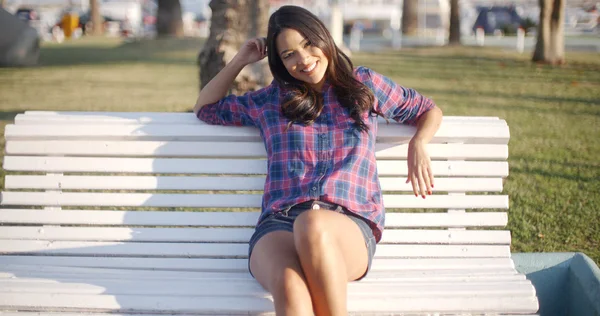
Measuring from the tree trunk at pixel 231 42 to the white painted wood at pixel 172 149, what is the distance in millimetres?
3439

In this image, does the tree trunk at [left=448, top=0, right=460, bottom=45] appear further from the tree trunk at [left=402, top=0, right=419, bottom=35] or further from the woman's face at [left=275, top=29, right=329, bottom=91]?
the woman's face at [left=275, top=29, right=329, bottom=91]

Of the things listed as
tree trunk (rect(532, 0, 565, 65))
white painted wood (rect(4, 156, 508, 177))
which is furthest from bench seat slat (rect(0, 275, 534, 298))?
tree trunk (rect(532, 0, 565, 65))

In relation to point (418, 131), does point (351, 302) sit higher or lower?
lower

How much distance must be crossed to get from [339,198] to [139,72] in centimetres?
1382

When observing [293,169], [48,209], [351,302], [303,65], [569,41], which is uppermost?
[303,65]

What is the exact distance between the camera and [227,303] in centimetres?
282

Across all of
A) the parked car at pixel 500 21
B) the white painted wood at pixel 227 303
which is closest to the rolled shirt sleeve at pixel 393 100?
the white painted wood at pixel 227 303

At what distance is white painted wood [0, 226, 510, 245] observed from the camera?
335 centimetres

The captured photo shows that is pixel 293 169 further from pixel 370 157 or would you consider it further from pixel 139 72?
pixel 139 72

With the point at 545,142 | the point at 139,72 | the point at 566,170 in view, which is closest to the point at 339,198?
the point at 566,170

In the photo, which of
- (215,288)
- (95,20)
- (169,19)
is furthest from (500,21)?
(215,288)

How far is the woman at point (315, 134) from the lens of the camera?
9.59 ft

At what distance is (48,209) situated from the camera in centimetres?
344

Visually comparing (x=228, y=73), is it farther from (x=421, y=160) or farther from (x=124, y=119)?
(x=421, y=160)
